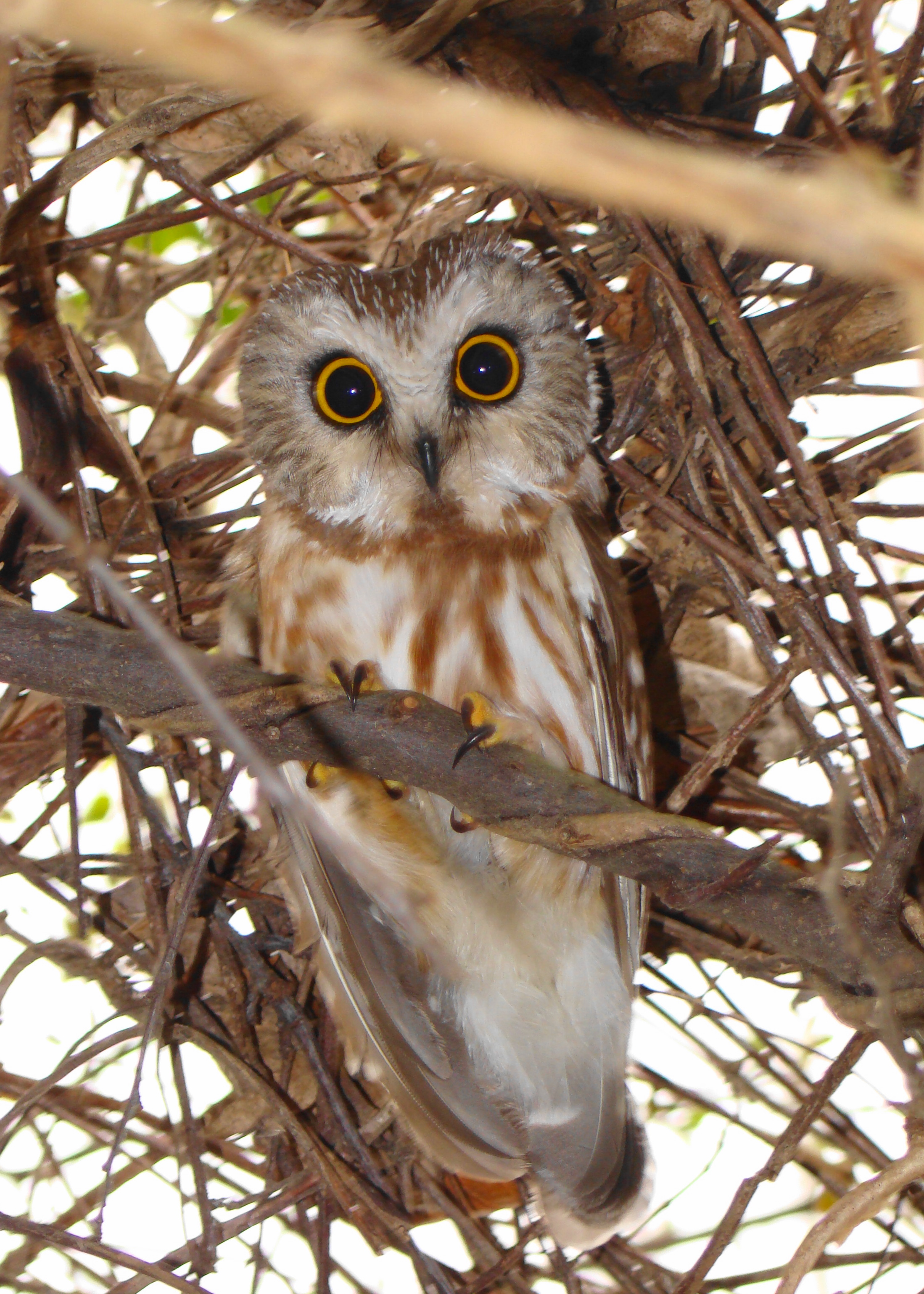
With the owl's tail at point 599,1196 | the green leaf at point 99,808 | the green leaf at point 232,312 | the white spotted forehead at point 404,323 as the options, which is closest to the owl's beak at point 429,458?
the white spotted forehead at point 404,323

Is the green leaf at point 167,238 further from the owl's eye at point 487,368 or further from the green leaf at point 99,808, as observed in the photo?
the green leaf at point 99,808

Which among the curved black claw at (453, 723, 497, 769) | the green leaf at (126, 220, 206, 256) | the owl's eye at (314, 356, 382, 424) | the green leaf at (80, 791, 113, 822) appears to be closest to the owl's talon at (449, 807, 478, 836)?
the curved black claw at (453, 723, 497, 769)

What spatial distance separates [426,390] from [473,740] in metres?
0.76

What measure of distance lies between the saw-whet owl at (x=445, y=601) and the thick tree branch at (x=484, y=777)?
439mm

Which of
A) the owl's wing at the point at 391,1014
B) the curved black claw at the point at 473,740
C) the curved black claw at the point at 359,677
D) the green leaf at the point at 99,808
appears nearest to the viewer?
the curved black claw at the point at 473,740

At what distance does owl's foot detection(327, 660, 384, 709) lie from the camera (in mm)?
1907

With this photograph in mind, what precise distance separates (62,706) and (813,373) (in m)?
1.54

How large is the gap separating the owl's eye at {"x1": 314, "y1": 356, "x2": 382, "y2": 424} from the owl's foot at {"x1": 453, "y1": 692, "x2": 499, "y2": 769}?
0.56 metres

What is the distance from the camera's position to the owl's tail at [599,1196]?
76.9 inches

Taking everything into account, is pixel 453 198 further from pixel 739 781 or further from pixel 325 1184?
pixel 325 1184

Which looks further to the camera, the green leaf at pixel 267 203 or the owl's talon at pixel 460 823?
the green leaf at pixel 267 203

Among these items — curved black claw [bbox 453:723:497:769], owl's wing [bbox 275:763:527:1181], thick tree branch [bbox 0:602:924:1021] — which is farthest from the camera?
owl's wing [bbox 275:763:527:1181]

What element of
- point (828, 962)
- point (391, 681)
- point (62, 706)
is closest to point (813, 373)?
point (391, 681)

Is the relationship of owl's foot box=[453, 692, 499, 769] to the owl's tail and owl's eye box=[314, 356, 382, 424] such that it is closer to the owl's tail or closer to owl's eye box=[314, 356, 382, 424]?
owl's eye box=[314, 356, 382, 424]
